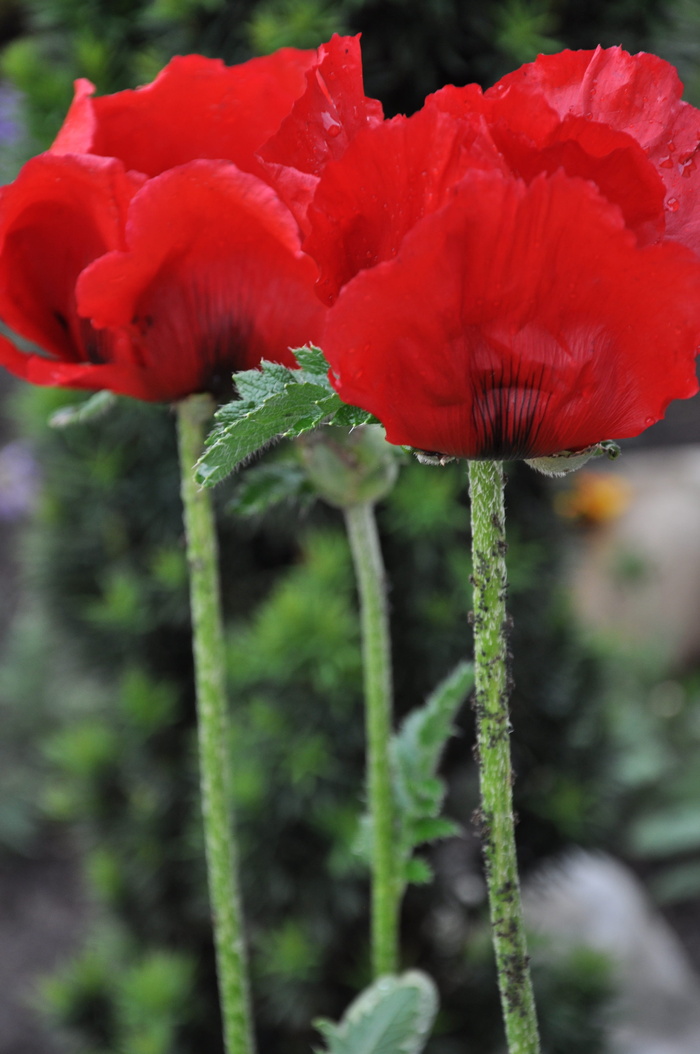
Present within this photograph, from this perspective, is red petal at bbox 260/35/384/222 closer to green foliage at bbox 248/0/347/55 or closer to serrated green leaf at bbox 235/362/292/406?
serrated green leaf at bbox 235/362/292/406

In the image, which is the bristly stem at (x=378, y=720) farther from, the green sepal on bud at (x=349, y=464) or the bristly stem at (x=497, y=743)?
the bristly stem at (x=497, y=743)

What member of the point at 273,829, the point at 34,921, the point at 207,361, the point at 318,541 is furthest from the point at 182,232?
the point at 34,921

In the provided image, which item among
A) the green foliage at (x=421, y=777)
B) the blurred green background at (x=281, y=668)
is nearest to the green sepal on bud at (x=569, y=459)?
the green foliage at (x=421, y=777)

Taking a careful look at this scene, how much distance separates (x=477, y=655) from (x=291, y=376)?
4.7 inches

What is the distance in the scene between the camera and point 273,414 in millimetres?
373

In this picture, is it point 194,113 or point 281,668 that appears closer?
point 194,113

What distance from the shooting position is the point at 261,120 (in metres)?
0.49

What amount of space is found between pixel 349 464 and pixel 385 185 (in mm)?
263

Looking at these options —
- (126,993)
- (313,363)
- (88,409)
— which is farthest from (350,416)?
(126,993)

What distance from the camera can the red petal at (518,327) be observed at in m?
0.31

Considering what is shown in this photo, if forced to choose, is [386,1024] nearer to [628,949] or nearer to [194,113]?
[194,113]

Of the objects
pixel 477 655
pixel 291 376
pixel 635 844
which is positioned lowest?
pixel 477 655

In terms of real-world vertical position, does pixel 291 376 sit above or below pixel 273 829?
below

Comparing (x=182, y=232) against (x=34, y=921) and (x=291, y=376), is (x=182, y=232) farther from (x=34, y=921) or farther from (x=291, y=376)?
(x=34, y=921)
